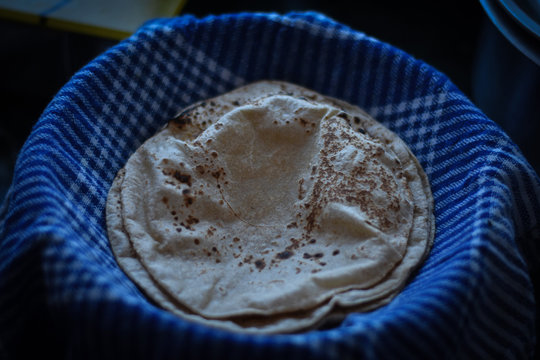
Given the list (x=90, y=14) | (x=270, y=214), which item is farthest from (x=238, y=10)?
(x=270, y=214)

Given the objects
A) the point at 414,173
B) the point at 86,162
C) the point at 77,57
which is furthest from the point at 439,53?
the point at 86,162

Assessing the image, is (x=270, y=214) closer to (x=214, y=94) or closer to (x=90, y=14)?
(x=214, y=94)

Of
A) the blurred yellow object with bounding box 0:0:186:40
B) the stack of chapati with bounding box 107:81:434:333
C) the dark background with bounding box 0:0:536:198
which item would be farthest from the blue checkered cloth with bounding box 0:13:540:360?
the dark background with bounding box 0:0:536:198

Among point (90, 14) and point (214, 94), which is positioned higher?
point (90, 14)

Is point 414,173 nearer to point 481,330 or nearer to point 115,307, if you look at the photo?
point 481,330

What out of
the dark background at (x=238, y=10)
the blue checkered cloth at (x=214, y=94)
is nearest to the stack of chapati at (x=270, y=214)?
the blue checkered cloth at (x=214, y=94)

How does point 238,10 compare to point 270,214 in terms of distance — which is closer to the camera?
point 270,214

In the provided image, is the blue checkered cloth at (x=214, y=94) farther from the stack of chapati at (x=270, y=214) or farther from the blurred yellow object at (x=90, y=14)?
the blurred yellow object at (x=90, y=14)
